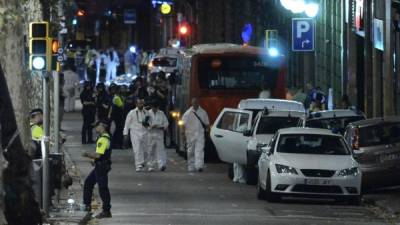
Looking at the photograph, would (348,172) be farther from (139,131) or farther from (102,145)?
(139,131)

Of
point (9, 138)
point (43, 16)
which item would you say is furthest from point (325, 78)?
point (9, 138)

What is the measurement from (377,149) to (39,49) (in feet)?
24.1

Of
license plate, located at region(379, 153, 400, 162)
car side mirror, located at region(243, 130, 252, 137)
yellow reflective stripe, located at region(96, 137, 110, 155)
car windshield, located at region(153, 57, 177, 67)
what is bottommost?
license plate, located at region(379, 153, 400, 162)

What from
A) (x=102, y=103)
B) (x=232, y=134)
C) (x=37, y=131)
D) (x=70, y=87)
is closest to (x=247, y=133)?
(x=232, y=134)

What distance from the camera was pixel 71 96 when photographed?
53.8m

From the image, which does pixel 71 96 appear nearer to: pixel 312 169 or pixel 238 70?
pixel 238 70

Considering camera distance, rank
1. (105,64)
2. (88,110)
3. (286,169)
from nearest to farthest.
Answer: (286,169)
(88,110)
(105,64)

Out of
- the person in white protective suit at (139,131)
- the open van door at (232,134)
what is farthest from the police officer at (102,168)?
the person in white protective suit at (139,131)

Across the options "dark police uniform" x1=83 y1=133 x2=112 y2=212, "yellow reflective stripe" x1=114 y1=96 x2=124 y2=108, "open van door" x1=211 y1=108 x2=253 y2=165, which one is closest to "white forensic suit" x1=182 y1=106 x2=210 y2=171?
"open van door" x1=211 y1=108 x2=253 y2=165

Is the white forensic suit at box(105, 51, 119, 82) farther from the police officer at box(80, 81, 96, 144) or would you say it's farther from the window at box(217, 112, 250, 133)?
the window at box(217, 112, 250, 133)

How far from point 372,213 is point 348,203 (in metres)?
1.55

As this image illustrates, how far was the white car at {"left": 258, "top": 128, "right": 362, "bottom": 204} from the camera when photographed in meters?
22.5

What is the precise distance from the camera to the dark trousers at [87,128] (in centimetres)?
3778

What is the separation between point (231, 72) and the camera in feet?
109
